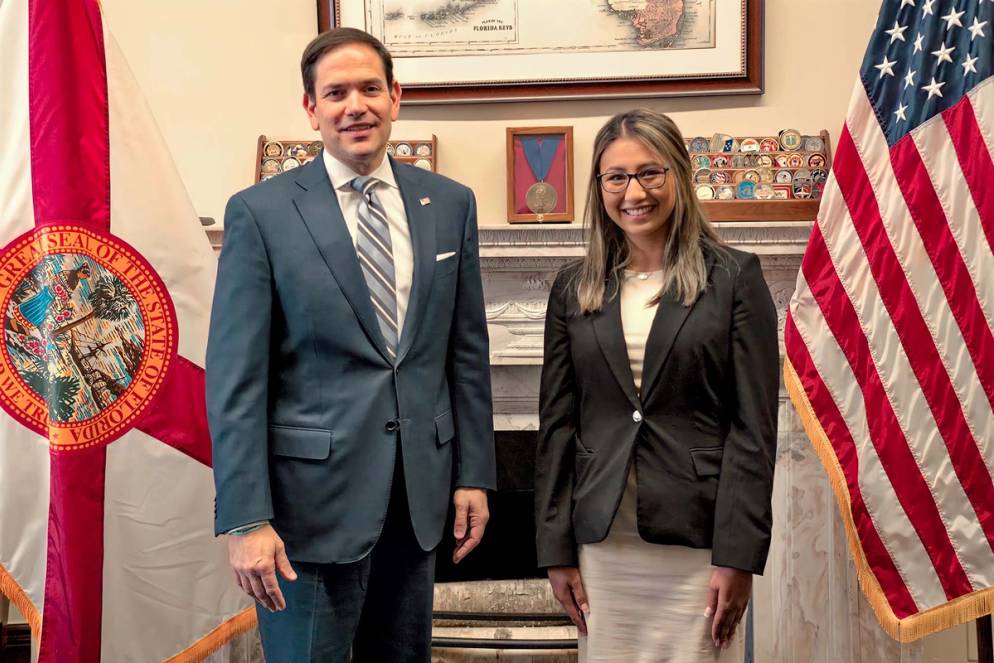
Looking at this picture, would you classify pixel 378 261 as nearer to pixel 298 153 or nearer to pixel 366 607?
pixel 366 607

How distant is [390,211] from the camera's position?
1594 millimetres

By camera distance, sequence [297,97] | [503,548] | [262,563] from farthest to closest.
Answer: [503,548] → [297,97] → [262,563]

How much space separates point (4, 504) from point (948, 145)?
8.05ft

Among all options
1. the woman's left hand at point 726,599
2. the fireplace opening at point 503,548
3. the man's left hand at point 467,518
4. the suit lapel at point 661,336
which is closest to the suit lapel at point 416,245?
the man's left hand at point 467,518

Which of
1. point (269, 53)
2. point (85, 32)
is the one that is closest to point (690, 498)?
point (85, 32)

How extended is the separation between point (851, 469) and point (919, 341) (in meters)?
0.36

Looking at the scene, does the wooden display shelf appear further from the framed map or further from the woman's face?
the woman's face

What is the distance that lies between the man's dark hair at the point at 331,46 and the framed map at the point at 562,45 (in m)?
1.33

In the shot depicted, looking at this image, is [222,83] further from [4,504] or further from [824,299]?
[824,299]

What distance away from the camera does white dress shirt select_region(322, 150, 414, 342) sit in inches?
61.2

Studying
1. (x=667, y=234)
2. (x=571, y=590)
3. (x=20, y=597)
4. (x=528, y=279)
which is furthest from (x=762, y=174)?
(x=20, y=597)

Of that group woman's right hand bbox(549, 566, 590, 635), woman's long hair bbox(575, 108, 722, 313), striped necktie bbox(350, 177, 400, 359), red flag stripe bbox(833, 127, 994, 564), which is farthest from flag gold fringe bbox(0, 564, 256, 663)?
red flag stripe bbox(833, 127, 994, 564)

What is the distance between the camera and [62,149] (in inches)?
85.8

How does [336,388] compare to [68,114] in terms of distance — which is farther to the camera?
[68,114]
